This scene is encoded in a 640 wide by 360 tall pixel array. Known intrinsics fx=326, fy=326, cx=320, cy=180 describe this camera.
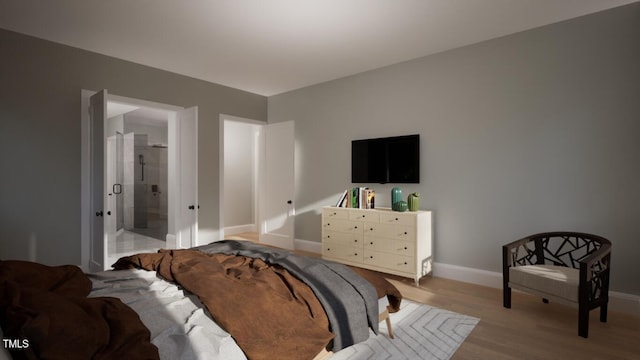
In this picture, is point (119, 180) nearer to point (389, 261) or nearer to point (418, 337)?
point (389, 261)

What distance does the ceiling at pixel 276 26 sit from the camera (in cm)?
279

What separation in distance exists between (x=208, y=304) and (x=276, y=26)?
261 cm

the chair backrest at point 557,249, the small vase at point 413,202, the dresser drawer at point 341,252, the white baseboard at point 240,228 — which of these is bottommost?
the white baseboard at point 240,228

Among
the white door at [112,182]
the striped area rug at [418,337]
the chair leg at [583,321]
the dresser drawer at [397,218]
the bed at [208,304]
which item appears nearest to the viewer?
the bed at [208,304]

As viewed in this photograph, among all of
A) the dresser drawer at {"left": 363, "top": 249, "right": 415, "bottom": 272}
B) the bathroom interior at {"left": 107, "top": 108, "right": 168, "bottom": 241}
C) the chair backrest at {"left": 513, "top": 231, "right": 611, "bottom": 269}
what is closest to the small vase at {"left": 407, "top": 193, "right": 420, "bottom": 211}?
the dresser drawer at {"left": 363, "top": 249, "right": 415, "bottom": 272}

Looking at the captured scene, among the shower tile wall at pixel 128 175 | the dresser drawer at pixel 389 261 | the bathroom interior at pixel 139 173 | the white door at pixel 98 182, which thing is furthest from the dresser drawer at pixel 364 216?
the shower tile wall at pixel 128 175

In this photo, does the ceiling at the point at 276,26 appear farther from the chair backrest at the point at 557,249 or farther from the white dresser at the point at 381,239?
the chair backrest at the point at 557,249

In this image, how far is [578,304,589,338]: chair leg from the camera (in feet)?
7.91

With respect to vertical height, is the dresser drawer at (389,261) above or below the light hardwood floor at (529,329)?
above

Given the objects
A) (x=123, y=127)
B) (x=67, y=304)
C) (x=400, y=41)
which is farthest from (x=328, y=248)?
(x=123, y=127)

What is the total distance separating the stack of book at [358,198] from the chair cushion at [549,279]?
1765 millimetres

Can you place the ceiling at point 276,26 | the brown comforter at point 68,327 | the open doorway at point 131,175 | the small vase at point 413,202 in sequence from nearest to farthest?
1. the brown comforter at point 68,327
2. the ceiling at point 276,26
3. the open doorway at point 131,175
4. the small vase at point 413,202

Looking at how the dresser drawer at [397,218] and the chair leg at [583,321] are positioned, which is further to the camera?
the dresser drawer at [397,218]

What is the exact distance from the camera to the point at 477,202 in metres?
3.63
